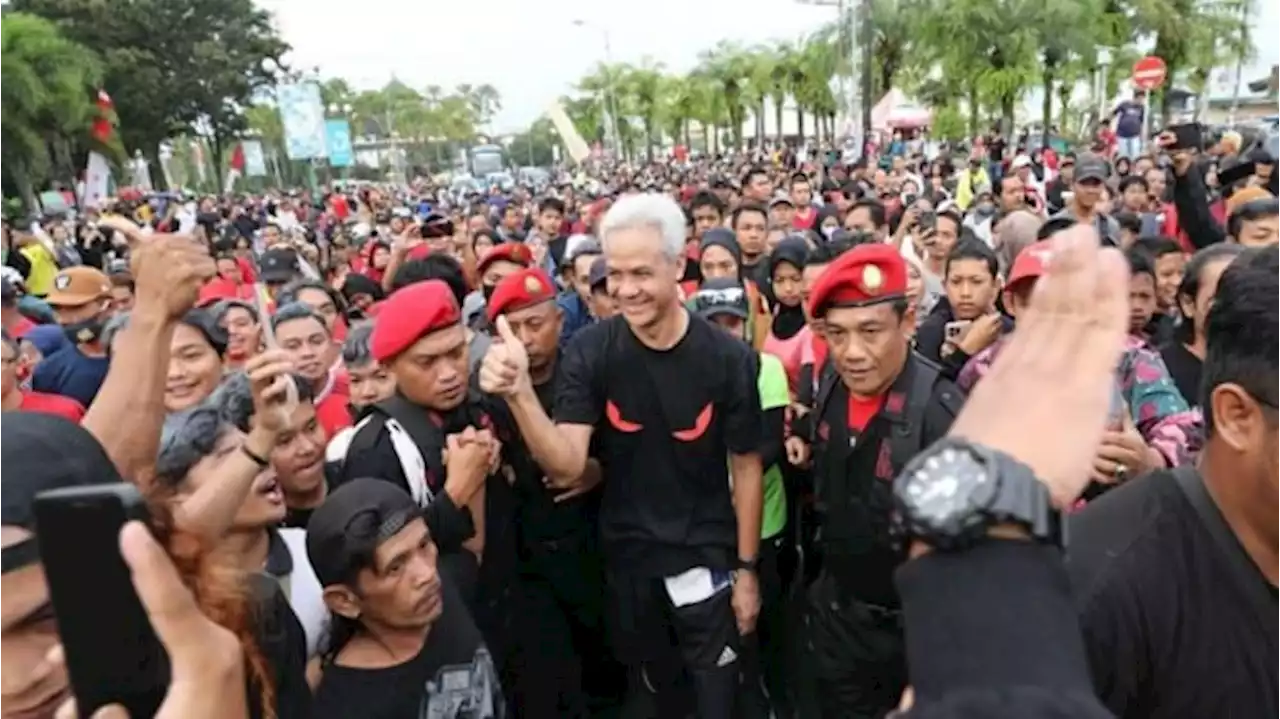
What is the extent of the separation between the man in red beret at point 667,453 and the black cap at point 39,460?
1.73 m

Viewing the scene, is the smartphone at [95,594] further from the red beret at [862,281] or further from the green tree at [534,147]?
the green tree at [534,147]

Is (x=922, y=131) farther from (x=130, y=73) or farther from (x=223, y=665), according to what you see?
(x=223, y=665)

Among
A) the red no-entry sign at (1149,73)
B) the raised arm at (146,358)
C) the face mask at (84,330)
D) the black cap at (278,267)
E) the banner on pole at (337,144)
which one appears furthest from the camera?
the banner on pole at (337,144)

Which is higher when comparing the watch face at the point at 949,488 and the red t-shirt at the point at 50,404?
the watch face at the point at 949,488

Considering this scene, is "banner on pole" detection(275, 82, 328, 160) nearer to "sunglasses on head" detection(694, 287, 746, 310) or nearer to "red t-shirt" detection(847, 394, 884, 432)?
"sunglasses on head" detection(694, 287, 746, 310)

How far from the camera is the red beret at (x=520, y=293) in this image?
3906 mm

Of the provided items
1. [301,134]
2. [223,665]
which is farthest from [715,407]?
[301,134]

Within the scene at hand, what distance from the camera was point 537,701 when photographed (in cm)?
380

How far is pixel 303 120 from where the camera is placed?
877 inches

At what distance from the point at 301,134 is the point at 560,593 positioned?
20.5 meters

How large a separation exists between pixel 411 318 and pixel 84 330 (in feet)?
10.3

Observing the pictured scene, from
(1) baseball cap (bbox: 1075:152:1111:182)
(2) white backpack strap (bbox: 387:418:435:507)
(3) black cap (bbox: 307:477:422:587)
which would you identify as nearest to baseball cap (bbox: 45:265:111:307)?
(2) white backpack strap (bbox: 387:418:435:507)

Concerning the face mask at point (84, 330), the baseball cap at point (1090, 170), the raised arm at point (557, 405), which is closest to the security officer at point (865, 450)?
the raised arm at point (557, 405)

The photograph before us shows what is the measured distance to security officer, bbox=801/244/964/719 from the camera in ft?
9.59
